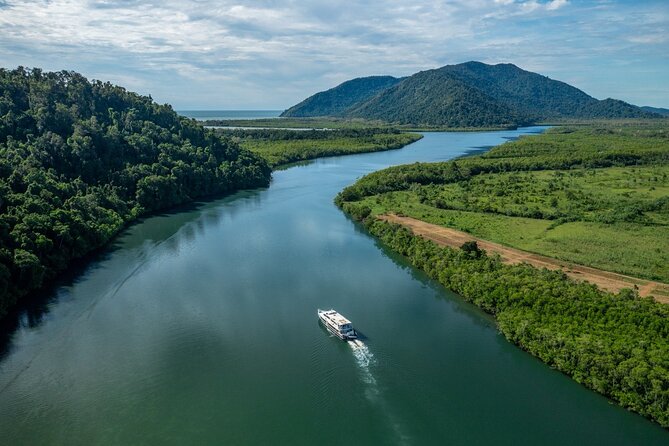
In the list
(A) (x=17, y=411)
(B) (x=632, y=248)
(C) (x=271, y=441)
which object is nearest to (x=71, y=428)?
(A) (x=17, y=411)

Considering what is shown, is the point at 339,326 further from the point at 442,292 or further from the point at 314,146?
the point at 314,146

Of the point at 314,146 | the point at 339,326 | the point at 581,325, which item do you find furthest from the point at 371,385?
the point at 314,146

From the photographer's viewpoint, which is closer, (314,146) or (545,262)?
(545,262)

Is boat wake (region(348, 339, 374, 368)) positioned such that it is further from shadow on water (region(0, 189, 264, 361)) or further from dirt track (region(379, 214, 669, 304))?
shadow on water (region(0, 189, 264, 361))

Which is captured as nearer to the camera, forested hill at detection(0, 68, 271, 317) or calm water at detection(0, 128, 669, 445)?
calm water at detection(0, 128, 669, 445)

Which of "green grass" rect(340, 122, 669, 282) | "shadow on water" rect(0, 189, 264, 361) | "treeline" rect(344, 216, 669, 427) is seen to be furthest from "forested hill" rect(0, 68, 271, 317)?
"treeline" rect(344, 216, 669, 427)

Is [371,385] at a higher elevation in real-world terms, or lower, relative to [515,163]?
lower
